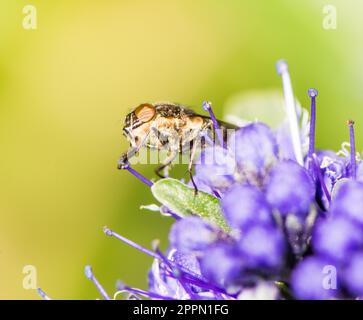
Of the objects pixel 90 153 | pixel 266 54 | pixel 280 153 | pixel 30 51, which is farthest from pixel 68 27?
pixel 280 153

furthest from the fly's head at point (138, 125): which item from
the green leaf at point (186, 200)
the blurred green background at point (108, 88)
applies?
the blurred green background at point (108, 88)

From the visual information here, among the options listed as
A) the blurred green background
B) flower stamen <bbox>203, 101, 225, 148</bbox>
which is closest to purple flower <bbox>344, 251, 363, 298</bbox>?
flower stamen <bbox>203, 101, 225, 148</bbox>

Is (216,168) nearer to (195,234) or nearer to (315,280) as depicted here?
(195,234)

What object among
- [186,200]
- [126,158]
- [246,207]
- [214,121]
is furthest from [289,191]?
[126,158]

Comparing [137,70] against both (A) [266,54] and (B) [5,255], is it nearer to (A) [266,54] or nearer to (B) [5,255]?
(A) [266,54]

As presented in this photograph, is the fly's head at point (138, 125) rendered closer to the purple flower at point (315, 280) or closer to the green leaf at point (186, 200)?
the green leaf at point (186, 200)
